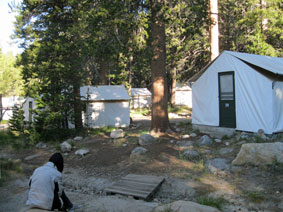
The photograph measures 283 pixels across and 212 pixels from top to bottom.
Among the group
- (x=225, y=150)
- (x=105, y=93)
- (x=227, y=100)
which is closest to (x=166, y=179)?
(x=225, y=150)

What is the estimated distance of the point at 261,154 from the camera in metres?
6.91

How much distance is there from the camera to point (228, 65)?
11.7m

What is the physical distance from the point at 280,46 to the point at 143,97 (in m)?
21.9

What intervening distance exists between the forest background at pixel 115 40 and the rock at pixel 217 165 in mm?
4555

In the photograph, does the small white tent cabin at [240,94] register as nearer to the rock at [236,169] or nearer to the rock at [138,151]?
the rock at [236,169]

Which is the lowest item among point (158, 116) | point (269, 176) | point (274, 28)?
point (269, 176)

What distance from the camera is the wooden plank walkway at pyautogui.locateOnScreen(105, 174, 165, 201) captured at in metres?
5.63

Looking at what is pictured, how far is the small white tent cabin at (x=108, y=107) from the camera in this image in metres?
18.3

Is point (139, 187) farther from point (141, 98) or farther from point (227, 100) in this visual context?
point (141, 98)

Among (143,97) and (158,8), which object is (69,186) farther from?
(143,97)

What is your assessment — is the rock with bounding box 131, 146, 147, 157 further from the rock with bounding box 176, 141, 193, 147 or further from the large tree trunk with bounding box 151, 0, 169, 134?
the large tree trunk with bounding box 151, 0, 169, 134

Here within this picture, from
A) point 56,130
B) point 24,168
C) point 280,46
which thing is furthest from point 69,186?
point 280,46

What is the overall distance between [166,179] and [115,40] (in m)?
6.14

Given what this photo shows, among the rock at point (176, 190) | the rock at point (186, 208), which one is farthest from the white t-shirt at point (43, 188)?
the rock at point (176, 190)
